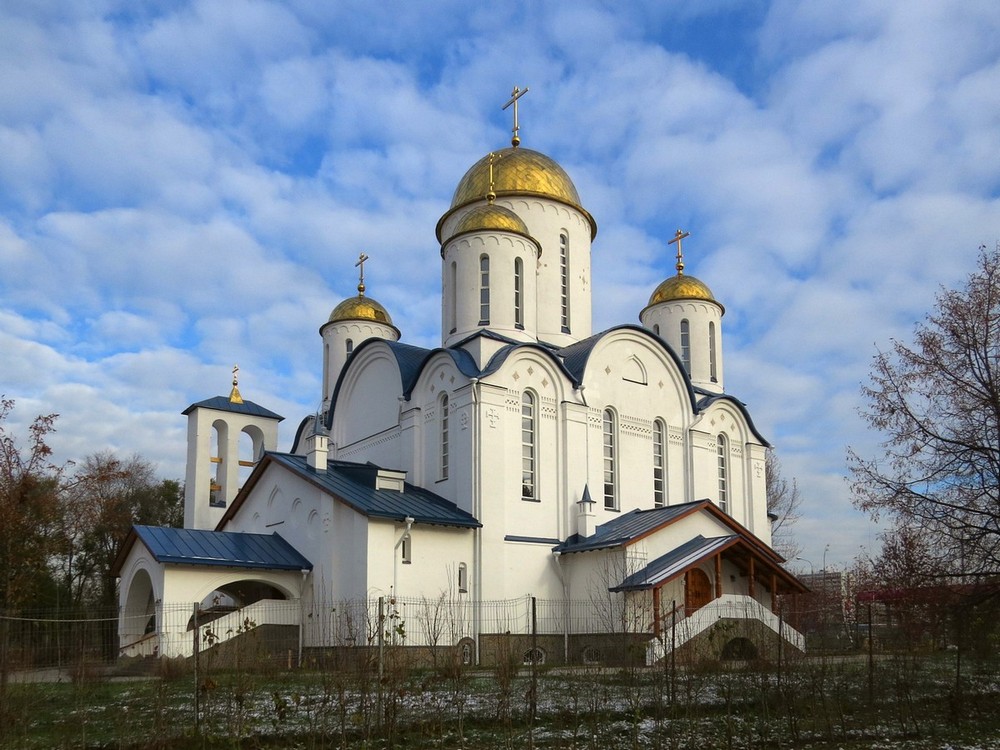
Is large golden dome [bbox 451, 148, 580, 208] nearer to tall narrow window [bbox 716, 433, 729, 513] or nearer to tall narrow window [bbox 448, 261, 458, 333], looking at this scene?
tall narrow window [bbox 448, 261, 458, 333]

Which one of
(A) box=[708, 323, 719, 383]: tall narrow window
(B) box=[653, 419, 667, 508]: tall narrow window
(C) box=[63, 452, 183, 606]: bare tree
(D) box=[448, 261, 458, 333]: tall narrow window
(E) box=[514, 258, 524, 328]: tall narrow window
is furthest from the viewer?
(C) box=[63, 452, 183, 606]: bare tree

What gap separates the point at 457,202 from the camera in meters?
27.2

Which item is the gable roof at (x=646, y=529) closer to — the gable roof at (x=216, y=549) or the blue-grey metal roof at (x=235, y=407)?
the gable roof at (x=216, y=549)

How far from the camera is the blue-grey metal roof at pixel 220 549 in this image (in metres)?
19.3

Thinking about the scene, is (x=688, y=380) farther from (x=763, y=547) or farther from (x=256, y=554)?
(x=256, y=554)

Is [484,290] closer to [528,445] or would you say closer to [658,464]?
[528,445]

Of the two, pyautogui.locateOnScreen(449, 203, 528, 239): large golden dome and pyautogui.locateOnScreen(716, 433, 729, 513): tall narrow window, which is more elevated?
pyautogui.locateOnScreen(449, 203, 528, 239): large golden dome

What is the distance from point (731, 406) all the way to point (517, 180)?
816 centimetres

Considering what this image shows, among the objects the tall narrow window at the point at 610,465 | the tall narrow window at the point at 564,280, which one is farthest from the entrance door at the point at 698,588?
the tall narrow window at the point at 564,280

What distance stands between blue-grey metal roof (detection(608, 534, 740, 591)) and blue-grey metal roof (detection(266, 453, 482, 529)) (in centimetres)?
334

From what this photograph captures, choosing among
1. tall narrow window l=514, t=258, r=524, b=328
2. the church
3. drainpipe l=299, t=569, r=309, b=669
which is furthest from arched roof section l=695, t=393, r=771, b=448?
drainpipe l=299, t=569, r=309, b=669

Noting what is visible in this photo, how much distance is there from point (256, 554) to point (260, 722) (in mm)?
10665

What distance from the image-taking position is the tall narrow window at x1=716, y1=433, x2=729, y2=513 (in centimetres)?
2584

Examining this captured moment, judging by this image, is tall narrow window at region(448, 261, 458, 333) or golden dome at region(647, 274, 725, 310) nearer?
tall narrow window at region(448, 261, 458, 333)
